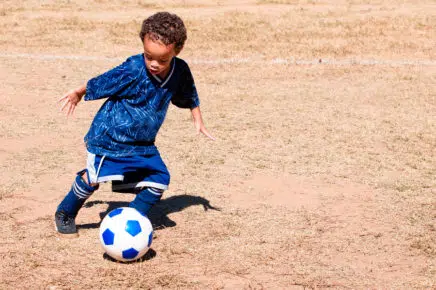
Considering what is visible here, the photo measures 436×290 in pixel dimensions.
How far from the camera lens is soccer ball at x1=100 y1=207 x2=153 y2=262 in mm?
5426

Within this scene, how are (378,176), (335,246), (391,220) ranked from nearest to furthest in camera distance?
1. (335,246)
2. (391,220)
3. (378,176)

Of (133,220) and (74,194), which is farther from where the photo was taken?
(74,194)

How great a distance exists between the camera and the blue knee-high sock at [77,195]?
592 centimetres

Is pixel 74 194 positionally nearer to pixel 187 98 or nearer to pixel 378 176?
pixel 187 98

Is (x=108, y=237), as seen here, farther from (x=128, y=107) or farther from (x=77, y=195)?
(x=128, y=107)

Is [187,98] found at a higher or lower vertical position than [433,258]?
higher

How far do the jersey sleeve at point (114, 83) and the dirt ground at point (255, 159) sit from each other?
1104 millimetres

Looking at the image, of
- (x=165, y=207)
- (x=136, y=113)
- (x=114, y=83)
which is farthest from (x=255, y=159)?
(x=114, y=83)

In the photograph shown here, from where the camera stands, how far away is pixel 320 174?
25.3 feet

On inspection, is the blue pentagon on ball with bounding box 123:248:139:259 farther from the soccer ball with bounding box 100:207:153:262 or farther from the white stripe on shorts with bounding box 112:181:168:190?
the white stripe on shorts with bounding box 112:181:168:190

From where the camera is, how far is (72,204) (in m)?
5.99

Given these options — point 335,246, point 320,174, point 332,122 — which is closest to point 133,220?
point 335,246

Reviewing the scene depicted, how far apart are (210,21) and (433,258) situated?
10964 mm

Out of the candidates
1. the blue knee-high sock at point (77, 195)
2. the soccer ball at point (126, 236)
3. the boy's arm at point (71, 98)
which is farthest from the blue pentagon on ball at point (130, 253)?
the boy's arm at point (71, 98)
